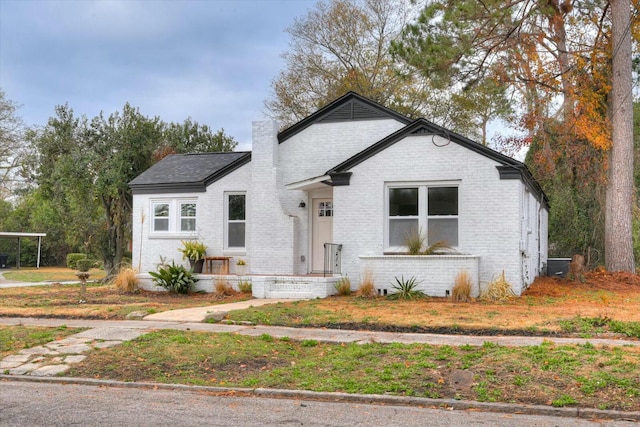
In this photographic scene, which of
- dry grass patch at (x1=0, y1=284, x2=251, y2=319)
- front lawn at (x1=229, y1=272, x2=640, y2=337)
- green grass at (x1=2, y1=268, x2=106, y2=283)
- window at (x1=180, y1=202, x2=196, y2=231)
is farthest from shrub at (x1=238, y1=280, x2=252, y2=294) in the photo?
green grass at (x1=2, y1=268, x2=106, y2=283)

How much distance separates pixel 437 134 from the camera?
1716cm

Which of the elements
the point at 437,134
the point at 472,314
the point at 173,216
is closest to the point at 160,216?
the point at 173,216

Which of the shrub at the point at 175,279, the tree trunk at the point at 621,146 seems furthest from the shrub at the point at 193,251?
the tree trunk at the point at 621,146

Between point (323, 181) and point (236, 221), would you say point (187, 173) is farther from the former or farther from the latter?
point (323, 181)

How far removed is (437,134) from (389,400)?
1097cm

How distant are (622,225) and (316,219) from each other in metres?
12.0

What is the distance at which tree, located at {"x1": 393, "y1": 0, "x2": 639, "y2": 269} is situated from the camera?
834 inches

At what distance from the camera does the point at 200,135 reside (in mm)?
39594

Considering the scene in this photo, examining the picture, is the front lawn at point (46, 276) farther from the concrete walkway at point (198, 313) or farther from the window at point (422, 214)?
the window at point (422, 214)

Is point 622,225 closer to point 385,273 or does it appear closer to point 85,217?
point 385,273

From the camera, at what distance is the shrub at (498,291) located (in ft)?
51.9

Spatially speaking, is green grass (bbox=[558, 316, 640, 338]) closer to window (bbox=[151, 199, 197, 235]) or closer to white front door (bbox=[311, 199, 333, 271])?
white front door (bbox=[311, 199, 333, 271])

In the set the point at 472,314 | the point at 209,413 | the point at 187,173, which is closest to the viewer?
the point at 209,413

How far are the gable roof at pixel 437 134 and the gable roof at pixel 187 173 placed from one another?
3.90 metres
